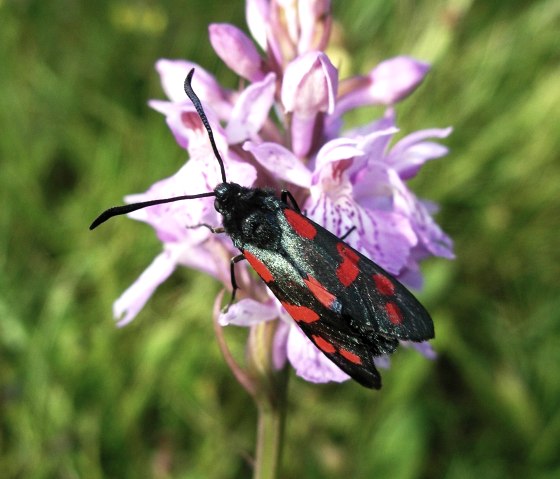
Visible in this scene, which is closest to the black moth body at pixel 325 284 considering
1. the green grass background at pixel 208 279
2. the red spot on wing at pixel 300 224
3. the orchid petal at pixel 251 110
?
the red spot on wing at pixel 300 224

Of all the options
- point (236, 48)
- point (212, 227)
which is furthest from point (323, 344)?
point (236, 48)

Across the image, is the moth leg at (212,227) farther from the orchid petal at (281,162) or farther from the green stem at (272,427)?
the green stem at (272,427)

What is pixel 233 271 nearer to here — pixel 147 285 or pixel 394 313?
pixel 147 285

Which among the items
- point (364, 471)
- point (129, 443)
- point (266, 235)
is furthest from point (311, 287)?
point (129, 443)

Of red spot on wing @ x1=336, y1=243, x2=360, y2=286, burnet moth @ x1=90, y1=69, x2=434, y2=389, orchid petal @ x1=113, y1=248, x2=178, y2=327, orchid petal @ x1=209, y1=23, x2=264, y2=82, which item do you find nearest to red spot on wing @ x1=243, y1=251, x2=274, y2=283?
burnet moth @ x1=90, y1=69, x2=434, y2=389

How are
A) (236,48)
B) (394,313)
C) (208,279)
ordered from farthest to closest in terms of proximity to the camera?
1. (208,279)
2. (236,48)
3. (394,313)

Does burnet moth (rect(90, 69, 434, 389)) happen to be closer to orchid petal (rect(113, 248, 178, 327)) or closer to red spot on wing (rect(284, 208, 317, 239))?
red spot on wing (rect(284, 208, 317, 239))

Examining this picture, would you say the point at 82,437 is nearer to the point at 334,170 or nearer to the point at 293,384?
the point at 293,384

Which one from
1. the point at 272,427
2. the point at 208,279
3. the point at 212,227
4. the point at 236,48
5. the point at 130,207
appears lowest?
the point at 208,279
